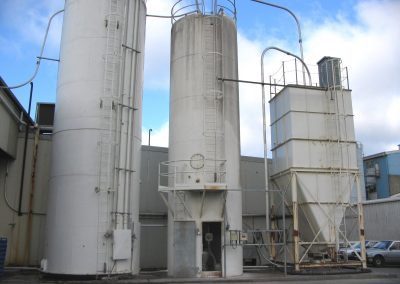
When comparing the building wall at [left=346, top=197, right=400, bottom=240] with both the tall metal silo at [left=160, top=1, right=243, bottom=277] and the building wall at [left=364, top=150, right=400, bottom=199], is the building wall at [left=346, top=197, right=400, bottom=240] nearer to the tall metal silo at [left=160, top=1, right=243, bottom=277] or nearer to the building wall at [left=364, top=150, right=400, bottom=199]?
the tall metal silo at [left=160, top=1, right=243, bottom=277]

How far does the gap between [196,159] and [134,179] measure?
274cm

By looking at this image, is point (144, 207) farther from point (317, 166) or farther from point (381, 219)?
point (381, 219)

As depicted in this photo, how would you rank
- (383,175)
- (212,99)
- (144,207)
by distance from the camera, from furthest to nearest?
(383,175), (144,207), (212,99)

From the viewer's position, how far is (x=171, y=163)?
1934 centimetres

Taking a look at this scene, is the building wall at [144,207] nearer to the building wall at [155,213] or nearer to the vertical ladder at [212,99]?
the building wall at [155,213]

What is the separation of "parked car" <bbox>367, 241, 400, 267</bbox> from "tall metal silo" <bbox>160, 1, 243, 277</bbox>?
37.8 ft

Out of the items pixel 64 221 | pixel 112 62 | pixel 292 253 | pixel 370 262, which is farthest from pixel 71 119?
pixel 370 262

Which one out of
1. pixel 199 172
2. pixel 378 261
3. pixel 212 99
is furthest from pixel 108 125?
pixel 378 261

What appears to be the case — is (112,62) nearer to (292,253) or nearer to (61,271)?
(61,271)

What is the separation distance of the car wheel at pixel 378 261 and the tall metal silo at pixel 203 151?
11.6 metres

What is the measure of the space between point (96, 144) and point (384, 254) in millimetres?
18335

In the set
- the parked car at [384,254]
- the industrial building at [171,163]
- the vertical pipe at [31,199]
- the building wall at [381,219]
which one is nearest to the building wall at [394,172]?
the building wall at [381,219]

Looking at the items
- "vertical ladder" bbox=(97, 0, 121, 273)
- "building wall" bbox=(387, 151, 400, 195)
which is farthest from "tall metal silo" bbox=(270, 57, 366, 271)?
"building wall" bbox=(387, 151, 400, 195)

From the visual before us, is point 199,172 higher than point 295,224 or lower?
higher
